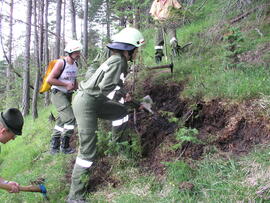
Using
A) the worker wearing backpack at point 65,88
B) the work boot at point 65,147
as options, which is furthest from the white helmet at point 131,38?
the work boot at point 65,147

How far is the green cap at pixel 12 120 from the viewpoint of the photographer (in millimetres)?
3104

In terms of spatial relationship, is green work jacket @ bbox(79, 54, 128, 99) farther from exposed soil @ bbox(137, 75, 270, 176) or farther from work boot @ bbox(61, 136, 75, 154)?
work boot @ bbox(61, 136, 75, 154)

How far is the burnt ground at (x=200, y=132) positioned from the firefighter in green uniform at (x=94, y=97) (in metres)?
0.42

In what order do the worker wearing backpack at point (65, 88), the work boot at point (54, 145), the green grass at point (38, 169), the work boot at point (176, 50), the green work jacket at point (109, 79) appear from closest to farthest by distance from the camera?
the green work jacket at point (109, 79) < the green grass at point (38, 169) < the worker wearing backpack at point (65, 88) < the work boot at point (54, 145) < the work boot at point (176, 50)

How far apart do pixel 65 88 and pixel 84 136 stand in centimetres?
200

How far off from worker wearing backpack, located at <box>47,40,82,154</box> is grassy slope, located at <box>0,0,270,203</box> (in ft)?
1.72

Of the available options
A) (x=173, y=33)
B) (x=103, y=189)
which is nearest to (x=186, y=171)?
(x=103, y=189)

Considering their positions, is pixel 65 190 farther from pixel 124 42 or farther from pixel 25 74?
pixel 25 74

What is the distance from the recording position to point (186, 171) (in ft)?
11.9

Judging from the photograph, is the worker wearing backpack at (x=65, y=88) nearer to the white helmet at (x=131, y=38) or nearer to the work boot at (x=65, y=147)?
the work boot at (x=65, y=147)

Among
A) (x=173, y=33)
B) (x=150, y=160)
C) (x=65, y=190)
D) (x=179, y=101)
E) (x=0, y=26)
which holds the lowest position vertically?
(x=65, y=190)

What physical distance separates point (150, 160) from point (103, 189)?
2.83 ft

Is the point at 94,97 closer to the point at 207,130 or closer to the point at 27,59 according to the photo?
the point at 207,130

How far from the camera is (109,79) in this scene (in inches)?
153
